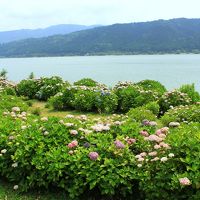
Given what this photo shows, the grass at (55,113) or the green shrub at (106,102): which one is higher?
the green shrub at (106,102)

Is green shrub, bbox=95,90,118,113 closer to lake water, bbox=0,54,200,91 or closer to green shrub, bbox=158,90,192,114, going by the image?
green shrub, bbox=158,90,192,114

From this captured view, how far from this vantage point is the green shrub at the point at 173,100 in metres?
15.1

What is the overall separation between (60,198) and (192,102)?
9.51 m

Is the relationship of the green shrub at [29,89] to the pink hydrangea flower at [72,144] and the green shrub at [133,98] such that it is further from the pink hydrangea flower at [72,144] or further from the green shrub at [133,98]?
the pink hydrangea flower at [72,144]

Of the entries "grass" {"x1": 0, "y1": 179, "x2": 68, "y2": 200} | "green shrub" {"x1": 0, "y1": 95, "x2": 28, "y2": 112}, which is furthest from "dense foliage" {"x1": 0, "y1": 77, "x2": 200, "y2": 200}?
"green shrub" {"x1": 0, "y1": 95, "x2": 28, "y2": 112}

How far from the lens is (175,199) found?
5902mm

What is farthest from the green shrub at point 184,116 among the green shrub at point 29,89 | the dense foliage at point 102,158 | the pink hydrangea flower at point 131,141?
the green shrub at point 29,89

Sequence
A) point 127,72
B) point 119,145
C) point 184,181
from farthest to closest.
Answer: point 127,72, point 119,145, point 184,181

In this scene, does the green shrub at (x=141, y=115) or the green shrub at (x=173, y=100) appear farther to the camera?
the green shrub at (x=173, y=100)

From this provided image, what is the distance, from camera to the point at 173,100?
15227 mm

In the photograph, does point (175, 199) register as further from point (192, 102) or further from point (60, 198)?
point (192, 102)

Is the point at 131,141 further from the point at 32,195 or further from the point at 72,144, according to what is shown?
the point at 32,195

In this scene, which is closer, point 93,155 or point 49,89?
point 93,155

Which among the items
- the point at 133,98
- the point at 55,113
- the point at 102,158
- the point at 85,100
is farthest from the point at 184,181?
the point at 55,113
